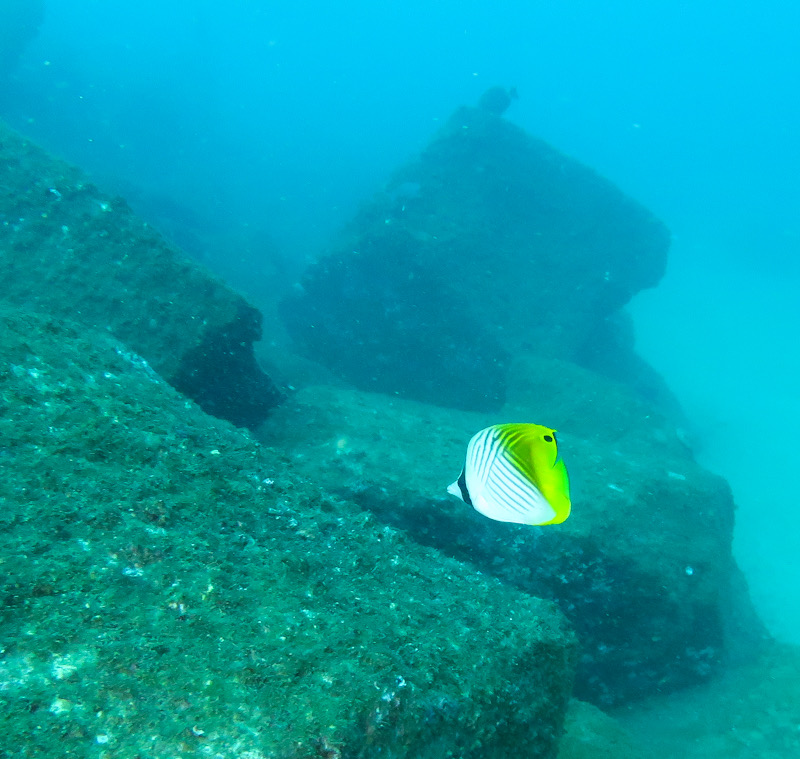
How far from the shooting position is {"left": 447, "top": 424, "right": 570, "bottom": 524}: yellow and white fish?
5.41 feet

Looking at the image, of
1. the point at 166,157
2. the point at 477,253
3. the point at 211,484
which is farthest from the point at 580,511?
the point at 166,157

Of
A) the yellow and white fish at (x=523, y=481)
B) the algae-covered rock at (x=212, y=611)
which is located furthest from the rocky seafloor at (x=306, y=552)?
the yellow and white fish at (x=523, y=481)

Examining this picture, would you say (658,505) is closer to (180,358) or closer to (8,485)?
(180,358)

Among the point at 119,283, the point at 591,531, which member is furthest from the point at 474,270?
the point at 119,283

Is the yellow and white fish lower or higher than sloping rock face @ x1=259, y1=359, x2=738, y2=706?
lower

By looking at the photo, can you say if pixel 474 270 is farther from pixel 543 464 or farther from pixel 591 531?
pixel 543 464

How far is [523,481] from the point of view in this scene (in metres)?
1.66

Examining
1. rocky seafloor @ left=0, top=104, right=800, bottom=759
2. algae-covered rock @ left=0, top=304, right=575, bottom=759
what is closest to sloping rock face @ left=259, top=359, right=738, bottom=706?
rocky seafloor @ left=0, top=104, right=800, bottom=759

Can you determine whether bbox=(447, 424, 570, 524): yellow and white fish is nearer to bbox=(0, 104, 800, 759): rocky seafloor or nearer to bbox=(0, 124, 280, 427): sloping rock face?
bbox=(0, 104, 800, 759): rocky seafloor

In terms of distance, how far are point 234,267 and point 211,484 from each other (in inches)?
645

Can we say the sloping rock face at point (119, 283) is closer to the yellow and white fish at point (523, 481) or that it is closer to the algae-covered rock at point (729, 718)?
the yellow and white fish at point (523, 481)

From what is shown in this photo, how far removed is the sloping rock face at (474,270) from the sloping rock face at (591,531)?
4.30 m

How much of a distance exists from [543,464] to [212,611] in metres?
1.35

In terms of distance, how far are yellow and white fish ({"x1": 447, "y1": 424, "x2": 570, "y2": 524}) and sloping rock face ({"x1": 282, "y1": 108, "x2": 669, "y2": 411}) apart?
886 centimetres
